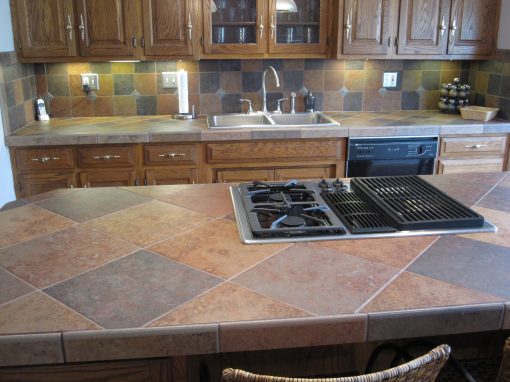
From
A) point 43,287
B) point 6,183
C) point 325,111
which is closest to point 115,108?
point 6,183

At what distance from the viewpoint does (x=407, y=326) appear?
45.4 inches

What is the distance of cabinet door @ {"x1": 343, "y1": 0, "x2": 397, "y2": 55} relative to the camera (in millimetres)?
3426

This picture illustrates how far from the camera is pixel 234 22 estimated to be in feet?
11.3

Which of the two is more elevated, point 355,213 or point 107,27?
point 107,27

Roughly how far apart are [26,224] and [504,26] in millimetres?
3328

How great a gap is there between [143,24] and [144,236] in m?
2.16

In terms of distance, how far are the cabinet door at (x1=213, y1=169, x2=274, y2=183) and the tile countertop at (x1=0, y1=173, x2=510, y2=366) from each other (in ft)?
5.14

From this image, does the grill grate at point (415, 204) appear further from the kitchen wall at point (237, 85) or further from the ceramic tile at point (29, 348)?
the kitchen wall at point (237, 85)

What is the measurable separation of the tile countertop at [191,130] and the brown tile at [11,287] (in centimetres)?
192

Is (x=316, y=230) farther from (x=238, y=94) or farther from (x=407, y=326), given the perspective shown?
(x=238, y=94)

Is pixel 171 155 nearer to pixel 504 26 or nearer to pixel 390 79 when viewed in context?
pixel 390 79

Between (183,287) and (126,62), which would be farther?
(126,62)

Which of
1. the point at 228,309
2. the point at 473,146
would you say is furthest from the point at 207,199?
the point at 473,146

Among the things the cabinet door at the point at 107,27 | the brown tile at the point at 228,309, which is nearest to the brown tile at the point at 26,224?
the brown tile at the point at 228,309
